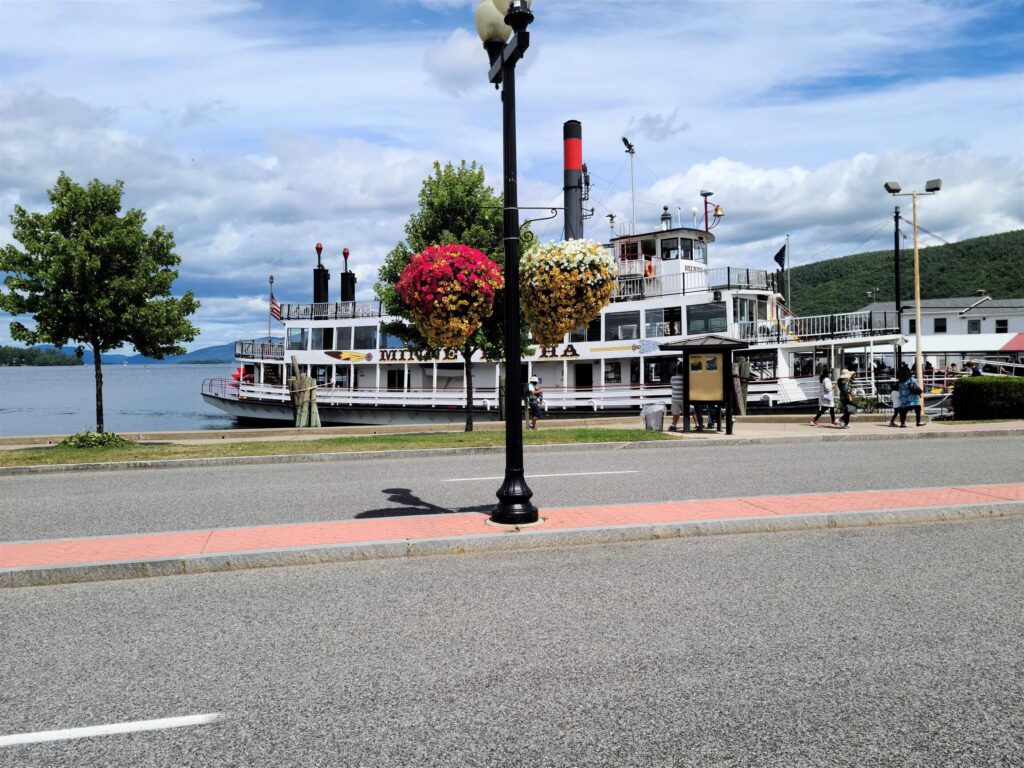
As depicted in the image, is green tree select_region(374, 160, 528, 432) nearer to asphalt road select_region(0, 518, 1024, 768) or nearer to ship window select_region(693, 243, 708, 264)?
ship window select_region(693, 243, 708, 264)

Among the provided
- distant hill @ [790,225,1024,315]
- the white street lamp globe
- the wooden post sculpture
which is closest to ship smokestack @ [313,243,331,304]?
the wooden post sculpture

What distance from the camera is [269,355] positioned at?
136ft

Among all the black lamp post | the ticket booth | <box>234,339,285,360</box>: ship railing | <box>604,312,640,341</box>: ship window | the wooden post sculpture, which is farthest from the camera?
<box>234,339,285,360</box>: ship railing

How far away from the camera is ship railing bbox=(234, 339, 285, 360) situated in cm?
4128

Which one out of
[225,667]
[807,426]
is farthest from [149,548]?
[807,426]

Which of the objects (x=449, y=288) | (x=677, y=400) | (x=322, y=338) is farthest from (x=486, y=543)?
(x=322, y=338)

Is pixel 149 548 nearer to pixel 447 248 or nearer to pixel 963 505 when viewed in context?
pixel 963 505

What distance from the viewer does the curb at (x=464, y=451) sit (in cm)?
1488

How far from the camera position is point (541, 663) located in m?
4.30

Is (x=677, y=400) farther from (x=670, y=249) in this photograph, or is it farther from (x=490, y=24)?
(x=490, y=24)

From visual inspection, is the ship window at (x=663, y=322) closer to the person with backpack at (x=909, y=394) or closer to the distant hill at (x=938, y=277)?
the person with backpack at (x=909, y=394)

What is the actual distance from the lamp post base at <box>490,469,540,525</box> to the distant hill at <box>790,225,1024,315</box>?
127 m

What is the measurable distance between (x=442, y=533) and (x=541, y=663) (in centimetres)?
323

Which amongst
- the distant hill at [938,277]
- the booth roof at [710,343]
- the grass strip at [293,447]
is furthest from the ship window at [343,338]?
the distant hill at [938,277]
